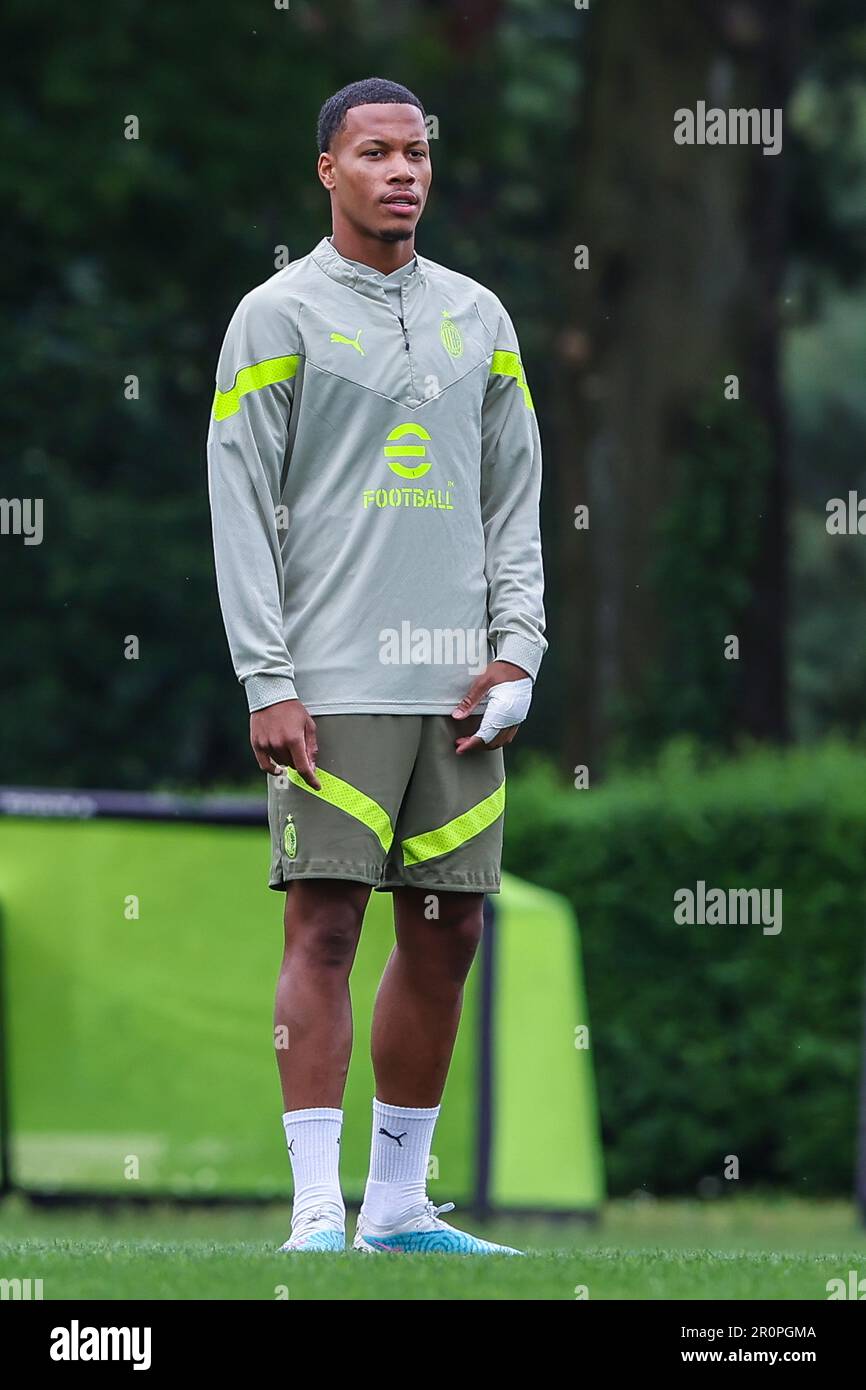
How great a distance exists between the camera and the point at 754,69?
15.7 m

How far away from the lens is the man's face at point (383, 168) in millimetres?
5258

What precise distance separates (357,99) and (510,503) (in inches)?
36.7

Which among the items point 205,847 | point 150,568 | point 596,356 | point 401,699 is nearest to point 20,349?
point 150,568

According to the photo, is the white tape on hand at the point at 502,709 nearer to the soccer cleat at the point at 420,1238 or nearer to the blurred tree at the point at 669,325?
the soccer cleat at the point at 420,1238

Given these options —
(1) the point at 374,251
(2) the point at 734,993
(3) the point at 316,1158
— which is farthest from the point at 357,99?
(2) the point at 734,993

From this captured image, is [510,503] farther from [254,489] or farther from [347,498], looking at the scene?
[254,489]

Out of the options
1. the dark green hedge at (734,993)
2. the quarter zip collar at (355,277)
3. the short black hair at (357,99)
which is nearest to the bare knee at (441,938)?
the quarter zip collar at (355,277)

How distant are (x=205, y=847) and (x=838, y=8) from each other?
14566 millimetres

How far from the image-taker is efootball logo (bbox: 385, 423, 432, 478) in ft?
17.0

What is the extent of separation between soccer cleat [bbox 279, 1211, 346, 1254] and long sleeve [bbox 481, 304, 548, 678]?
1246 millimetres

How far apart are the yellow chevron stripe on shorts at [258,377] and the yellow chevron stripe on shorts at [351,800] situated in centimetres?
78

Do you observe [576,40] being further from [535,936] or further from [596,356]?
[535,936]

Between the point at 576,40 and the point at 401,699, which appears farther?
the point at 576,40

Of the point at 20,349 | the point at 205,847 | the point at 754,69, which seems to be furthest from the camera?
the point at 20,349
